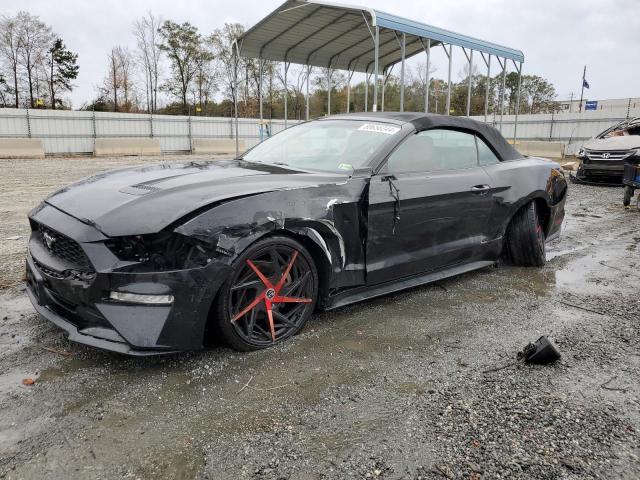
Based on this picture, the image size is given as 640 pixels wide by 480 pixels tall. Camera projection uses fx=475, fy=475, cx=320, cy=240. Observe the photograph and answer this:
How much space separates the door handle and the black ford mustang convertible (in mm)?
14

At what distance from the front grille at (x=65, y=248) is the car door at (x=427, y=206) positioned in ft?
5.71

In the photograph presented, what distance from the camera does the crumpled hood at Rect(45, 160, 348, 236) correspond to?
244cm

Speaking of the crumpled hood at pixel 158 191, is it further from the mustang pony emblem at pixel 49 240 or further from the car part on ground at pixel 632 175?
the car part on ground at pixel 632 175

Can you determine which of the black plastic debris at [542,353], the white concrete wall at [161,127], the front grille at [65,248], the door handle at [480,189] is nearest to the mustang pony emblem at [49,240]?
the front grille at [65,248]

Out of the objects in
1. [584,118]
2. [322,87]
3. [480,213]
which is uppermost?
[322,87]

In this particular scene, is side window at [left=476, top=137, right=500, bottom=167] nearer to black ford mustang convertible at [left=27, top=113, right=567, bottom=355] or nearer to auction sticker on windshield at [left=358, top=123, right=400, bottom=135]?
black ford mustang convertible at [left=27, top=113, right=567, bottom=355]

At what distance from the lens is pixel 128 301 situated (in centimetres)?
236

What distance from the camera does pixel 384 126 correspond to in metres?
3.65

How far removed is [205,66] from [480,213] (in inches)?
A: 1582

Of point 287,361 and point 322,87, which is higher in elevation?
point 322,87

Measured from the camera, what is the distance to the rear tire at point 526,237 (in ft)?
15.1

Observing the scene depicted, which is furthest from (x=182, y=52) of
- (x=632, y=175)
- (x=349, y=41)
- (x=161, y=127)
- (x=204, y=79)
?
(x=632, y=175)

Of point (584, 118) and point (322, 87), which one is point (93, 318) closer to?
point (584, 118)

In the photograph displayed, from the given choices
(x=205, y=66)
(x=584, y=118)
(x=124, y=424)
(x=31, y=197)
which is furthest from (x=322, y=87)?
(x=124, y=424)
